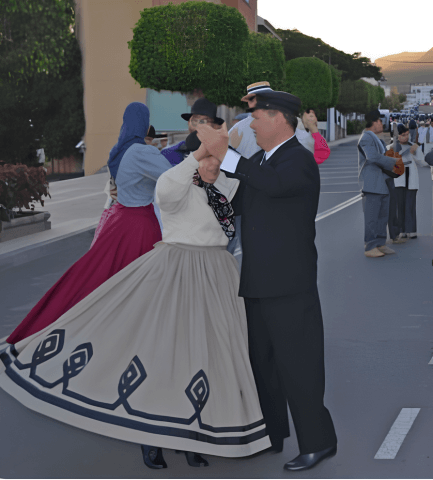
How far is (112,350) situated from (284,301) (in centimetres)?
93

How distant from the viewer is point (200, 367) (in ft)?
13.3

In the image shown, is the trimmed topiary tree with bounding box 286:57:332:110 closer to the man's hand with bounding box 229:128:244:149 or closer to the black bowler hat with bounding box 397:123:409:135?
the black bowler hat with bounding box 397:123:409:135

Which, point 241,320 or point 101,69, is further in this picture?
point 101,69

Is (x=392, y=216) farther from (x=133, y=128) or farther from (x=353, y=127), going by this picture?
(x=353, y=127)

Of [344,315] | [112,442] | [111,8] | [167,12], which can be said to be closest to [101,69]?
[111,8]

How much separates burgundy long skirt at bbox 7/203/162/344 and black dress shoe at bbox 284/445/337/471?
2.20 m

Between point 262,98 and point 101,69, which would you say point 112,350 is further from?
point 101,69

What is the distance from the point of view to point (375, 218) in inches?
440

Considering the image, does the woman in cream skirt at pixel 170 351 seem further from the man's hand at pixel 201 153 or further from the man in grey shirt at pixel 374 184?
the man in grey shirt at pixel 374 184

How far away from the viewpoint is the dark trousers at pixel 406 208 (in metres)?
12.7

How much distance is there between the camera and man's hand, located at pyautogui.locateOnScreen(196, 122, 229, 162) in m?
3.87

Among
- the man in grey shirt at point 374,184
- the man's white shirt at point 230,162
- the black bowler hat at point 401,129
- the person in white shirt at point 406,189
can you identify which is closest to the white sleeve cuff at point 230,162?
the man's white shirt at point 230,162

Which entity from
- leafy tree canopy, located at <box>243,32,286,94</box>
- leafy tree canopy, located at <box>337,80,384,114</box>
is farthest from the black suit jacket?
leafy tree canopy, located at <box>337,80,384,114</box>

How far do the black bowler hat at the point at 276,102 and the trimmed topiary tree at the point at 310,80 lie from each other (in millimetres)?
56888
